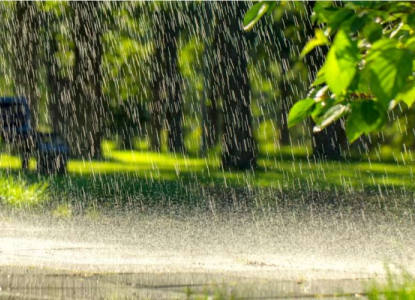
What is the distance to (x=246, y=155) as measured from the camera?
2027cm

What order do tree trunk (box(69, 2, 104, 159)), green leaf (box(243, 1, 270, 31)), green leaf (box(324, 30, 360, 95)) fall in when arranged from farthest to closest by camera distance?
tree trunk (box(69, 2, 104, 159)), green leaf (box(243, 1, 270, 31)), green leaf (box(324, 30, 360, 95))

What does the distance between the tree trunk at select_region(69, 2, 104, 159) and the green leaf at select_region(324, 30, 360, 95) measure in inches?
781

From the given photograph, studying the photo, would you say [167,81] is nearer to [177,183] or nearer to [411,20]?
[177,183]

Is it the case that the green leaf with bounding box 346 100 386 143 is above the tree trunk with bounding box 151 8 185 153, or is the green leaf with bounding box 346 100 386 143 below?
above

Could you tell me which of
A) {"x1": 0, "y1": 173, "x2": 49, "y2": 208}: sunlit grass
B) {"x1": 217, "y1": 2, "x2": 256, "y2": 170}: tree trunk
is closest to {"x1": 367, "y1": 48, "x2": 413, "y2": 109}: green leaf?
{"x1": 0, "y1": 173, "x2": 49, "y2": 208}: sunlit grass

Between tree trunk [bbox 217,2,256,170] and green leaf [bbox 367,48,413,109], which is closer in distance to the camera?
green leaf [bbox 367,48,413,109]

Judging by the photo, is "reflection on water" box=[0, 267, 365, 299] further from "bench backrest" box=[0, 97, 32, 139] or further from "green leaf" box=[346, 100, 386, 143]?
"bench backrest" box=[0, 97, 32, 139]

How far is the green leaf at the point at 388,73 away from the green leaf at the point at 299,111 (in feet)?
1.19

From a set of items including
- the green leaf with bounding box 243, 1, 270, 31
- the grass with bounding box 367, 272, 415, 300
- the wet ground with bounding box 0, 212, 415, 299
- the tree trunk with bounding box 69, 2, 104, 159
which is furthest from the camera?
the tree trunk with bounding box 69, 2, 104, 159

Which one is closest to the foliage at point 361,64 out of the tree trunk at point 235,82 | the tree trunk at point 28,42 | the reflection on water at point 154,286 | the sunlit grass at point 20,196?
the reflection on water at point 154,286

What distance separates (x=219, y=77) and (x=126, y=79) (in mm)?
26839

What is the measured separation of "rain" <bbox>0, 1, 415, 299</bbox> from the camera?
592 cm

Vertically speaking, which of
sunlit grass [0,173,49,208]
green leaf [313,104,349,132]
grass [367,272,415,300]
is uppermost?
green leaf [313,104,349,132]

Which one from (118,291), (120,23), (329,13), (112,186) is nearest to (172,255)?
(118,291)
